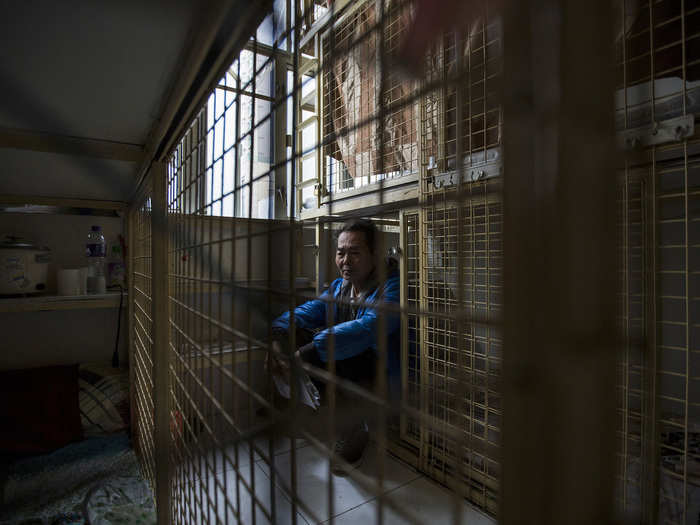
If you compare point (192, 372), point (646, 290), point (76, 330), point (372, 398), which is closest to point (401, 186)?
point (646, 290)

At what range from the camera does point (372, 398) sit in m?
0.21

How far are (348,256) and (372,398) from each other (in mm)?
1220

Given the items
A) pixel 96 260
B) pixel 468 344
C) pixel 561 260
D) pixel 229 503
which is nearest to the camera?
pixel 561 260

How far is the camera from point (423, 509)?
1258mm

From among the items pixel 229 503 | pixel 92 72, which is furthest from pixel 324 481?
pixel 92 72

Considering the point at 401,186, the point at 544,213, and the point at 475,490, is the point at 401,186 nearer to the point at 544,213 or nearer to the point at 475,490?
the point at 475,490

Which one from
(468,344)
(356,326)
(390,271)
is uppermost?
(390,271)

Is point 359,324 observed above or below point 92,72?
below

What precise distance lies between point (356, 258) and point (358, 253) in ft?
0.14

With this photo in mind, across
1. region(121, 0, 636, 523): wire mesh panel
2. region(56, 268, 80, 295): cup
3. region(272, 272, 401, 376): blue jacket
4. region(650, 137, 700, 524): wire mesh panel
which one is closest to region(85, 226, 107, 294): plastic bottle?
region(56, 268, 80, 295): cup

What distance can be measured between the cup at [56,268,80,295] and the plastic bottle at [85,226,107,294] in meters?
0.06

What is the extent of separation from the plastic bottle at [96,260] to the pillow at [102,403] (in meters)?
0.42

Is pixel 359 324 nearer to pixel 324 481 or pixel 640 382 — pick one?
pixel 640 382

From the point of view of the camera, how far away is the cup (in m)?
1.54
